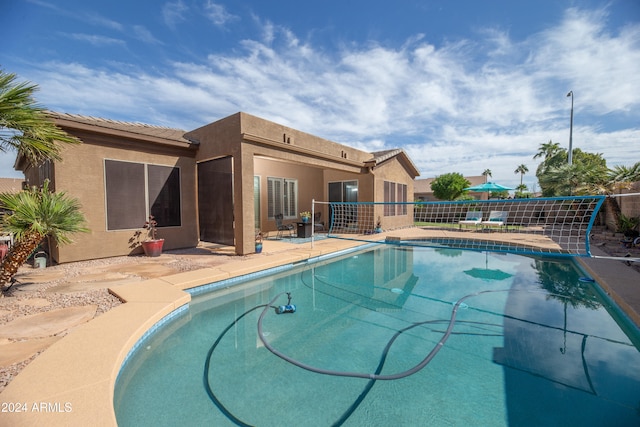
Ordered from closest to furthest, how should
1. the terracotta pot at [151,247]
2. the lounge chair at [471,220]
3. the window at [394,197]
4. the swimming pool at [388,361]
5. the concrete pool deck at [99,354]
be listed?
the concrete pool deck at [99,354]
the swimming pool at [388,361]
the terracotta pot at [151,247]
the lounge chair at [471,220]
the window at [394,197]

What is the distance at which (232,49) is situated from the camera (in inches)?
416

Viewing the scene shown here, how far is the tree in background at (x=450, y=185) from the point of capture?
81.2ft

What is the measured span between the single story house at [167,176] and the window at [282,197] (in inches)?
128

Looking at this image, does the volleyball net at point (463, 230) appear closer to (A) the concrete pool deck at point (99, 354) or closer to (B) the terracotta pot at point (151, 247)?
(A) the concrete pool deck at point (99, 354)

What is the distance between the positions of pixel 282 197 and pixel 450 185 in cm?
1838

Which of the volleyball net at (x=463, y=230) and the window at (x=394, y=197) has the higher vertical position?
the window at (x=394, y=197)

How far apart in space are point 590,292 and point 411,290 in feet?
Answer: 12.9

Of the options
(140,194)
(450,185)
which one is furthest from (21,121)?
(450,185)

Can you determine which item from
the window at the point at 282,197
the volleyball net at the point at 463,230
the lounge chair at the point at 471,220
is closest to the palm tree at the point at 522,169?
the volleyball net at the point at 463,230

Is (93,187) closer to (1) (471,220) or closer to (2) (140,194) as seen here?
(2) (140,194)

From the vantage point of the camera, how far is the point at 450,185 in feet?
81.9

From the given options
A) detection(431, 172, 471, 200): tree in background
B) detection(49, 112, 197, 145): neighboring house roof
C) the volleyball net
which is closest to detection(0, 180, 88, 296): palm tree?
detection(49, 112, 197, 145): neighboring house roof

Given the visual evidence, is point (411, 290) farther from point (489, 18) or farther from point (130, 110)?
point (130, 110)

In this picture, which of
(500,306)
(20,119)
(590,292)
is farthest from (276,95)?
(590,292)
